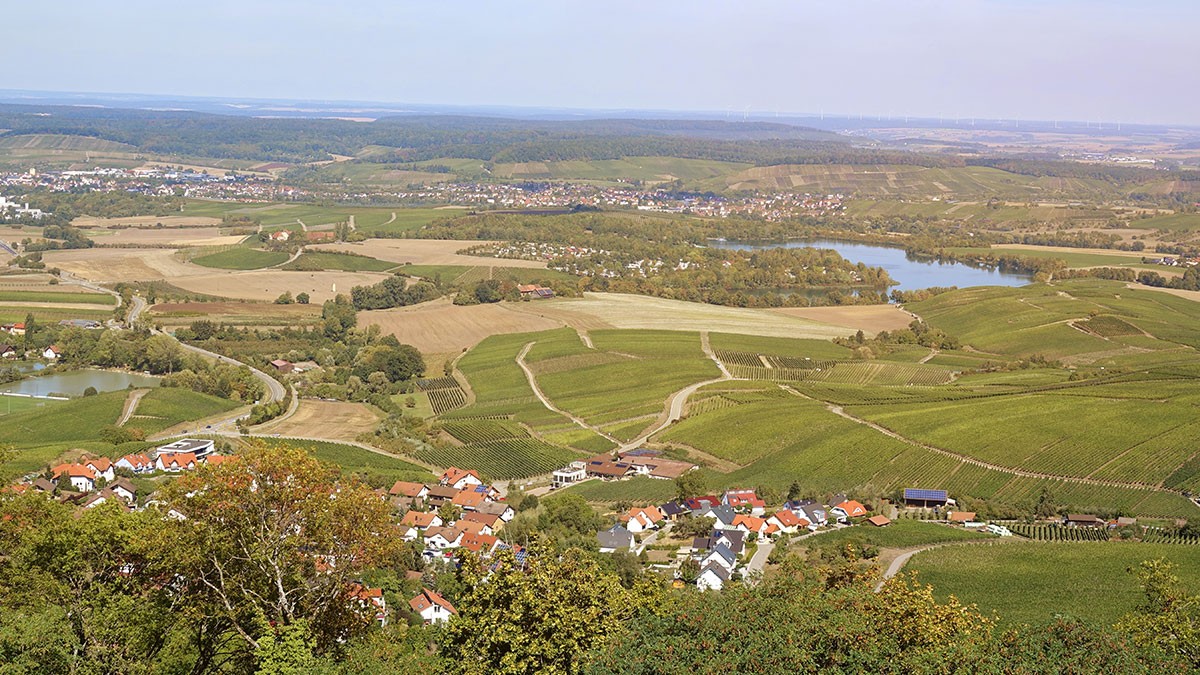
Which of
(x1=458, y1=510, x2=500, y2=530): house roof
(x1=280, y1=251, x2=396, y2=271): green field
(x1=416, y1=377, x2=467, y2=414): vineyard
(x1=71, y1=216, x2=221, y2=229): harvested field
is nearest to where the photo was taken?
(x1=458, y1=510, x2=500, y2=530): house roof

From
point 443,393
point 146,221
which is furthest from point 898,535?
point 146,221

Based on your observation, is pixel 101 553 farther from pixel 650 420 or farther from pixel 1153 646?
pixel 650 420

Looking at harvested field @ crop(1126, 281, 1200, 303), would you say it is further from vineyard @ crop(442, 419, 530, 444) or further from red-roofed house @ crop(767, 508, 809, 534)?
red-roofed house @ crop(767, 508, 809, 534)

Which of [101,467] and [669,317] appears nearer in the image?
[101,467]

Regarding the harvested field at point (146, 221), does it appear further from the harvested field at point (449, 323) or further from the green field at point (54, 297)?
the harvested field at point (449, 323)

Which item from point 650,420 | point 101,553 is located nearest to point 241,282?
point 650,420

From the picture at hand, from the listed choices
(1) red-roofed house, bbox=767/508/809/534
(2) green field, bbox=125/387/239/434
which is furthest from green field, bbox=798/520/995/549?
(2) green field, bbox=125/387/239/434

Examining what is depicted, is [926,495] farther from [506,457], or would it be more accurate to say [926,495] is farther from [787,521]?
[506,457]

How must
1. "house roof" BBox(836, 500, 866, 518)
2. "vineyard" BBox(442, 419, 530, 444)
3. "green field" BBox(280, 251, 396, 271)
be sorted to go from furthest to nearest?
"green field" BBox(280, 251, 396, 271) < "vineyard" BBox(442, 419, 530, 444) < "house roof" BBox(836, 500, 866, 518)
